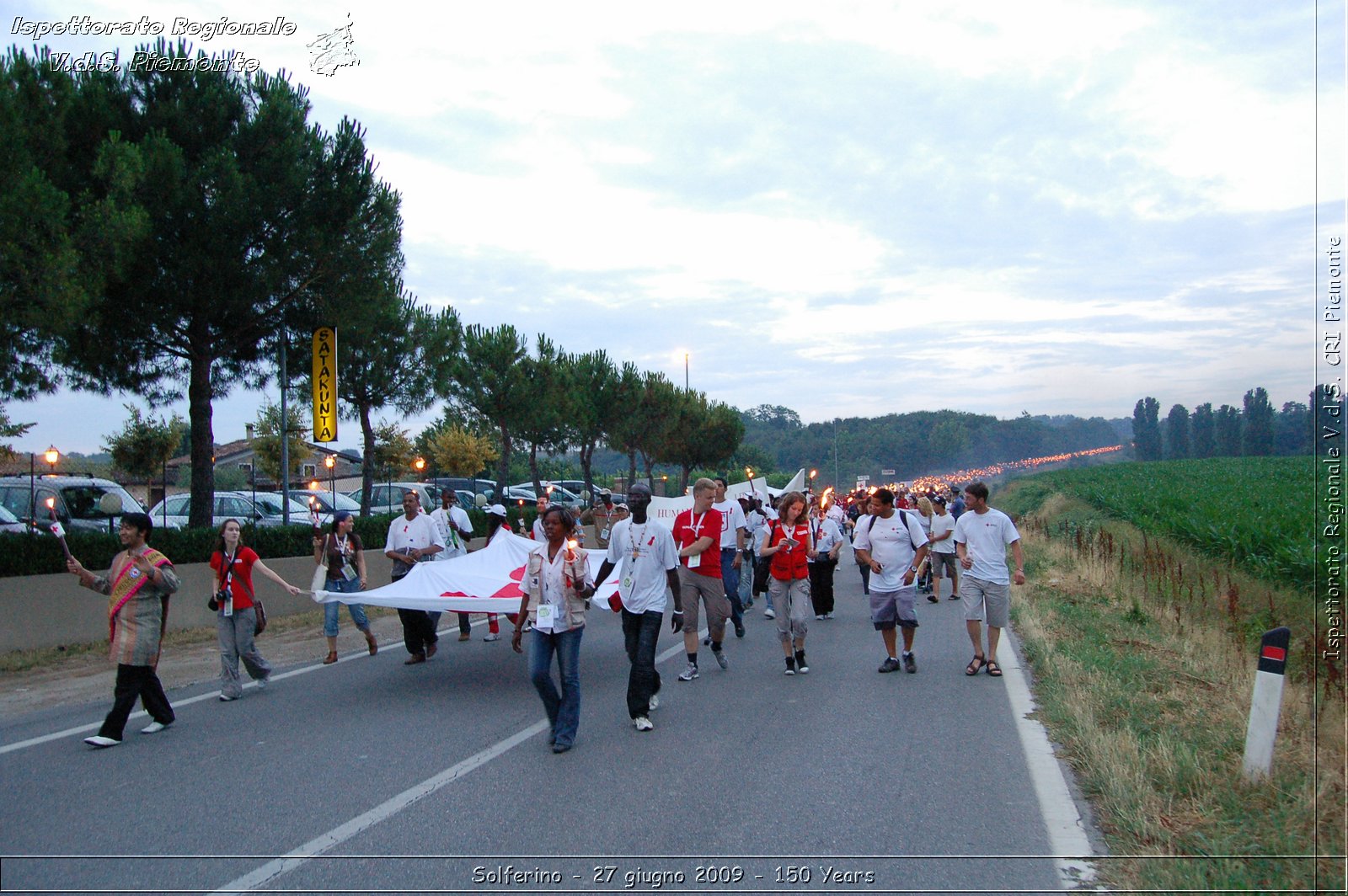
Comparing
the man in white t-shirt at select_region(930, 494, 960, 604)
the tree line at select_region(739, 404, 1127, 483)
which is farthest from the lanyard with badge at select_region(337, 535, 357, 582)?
the tree line at select_region(739, 404, 1127, 483)

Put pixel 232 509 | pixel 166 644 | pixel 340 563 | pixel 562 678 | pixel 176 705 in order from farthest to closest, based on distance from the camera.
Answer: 1. pixel 232 509
2. pixel 166 644
3. pixel 340 563
4. pixel 176 705
5. pixel 562 678

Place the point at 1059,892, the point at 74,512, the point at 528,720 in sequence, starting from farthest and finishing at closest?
1. the point at 74,512
2. the point at 528,720
3. the point at 1059,892

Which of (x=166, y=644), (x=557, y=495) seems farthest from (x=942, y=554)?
(x=557, y=495)

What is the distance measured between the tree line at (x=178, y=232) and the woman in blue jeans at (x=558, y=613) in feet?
27.7

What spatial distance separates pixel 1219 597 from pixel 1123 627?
6.64 feet

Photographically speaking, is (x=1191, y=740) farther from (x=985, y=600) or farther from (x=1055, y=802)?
(x=985, y=600)

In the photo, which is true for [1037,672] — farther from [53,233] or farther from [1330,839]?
[53,233]

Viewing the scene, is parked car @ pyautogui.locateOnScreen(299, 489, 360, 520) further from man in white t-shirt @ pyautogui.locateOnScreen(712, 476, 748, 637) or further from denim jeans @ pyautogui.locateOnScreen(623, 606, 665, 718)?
denim jeans @ pyautogui.locateOnScreen(623, 606, 665, 718)

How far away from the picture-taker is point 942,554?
16.4 metres

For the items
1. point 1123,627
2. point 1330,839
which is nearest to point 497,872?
point 1330,839

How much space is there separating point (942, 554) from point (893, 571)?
23.5 feet

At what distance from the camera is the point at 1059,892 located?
4223mm

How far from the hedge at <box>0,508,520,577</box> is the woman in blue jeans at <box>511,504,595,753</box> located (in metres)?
8.79

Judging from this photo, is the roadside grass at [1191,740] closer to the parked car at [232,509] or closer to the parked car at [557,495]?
the parked car at [232,509]
